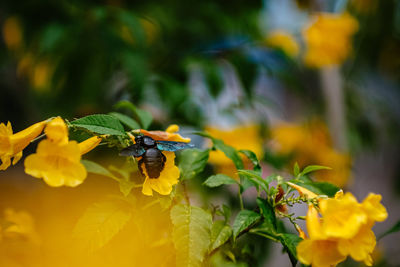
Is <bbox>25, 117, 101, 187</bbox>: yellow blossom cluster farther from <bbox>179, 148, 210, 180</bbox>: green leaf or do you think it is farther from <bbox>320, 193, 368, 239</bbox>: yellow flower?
<bbox>320, 193, 368, 239</bbox>: yellow flower

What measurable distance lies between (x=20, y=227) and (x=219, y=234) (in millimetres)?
413

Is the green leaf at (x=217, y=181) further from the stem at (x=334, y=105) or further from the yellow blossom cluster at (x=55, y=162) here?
the stem at (x=334, y=105)

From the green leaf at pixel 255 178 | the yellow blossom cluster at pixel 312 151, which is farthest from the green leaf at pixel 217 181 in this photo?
the yellow blossom cluster at pixel 312 151

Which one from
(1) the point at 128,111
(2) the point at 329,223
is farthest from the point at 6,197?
(2) the point at 329,223

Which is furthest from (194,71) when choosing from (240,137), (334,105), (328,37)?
(334,105)

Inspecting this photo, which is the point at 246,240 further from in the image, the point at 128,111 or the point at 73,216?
the point at 128,111

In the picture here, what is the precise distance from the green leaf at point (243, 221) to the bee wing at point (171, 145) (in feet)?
0.49

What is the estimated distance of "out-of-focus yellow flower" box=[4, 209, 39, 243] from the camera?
2.31 feet

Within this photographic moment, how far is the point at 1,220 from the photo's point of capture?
765 mm

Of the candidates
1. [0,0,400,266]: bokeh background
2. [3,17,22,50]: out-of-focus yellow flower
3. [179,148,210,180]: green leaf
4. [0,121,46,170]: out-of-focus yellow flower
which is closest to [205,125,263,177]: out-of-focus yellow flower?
[0,0,400,266]: bokeh background

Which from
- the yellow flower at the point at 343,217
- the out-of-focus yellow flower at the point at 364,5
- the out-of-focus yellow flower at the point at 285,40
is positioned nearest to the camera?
the yellow flower at the point at 343,217

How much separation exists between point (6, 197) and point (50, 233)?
374 millimetres

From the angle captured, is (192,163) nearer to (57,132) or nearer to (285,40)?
(57,132)

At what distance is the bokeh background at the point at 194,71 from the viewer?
1253 mm
